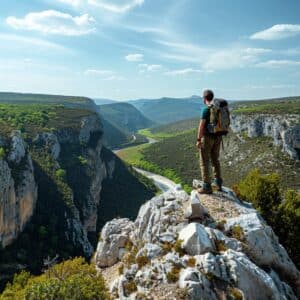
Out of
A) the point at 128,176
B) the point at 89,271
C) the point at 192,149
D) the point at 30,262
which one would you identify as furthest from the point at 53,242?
the point at 192,149

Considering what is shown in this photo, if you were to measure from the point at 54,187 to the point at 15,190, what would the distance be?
14697 mm

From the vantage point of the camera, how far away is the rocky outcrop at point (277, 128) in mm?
112312

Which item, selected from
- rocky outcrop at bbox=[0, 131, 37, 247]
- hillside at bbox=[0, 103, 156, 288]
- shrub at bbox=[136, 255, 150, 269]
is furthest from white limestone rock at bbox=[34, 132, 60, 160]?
shrub at bbox=[136, 255, 150, 269]

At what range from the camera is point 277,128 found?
118000mm

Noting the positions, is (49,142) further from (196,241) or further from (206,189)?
(196,241)

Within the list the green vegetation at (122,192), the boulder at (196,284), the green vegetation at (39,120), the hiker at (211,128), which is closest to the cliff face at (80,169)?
the green vegetation at (39,120)

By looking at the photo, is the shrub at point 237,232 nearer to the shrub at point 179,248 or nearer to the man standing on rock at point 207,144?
the shrub at point 179,248

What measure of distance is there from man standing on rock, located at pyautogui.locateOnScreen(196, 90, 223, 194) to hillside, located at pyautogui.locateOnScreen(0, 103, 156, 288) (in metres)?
41.2

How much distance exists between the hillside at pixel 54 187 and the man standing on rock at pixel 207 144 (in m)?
41.2

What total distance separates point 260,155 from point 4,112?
8135 cm

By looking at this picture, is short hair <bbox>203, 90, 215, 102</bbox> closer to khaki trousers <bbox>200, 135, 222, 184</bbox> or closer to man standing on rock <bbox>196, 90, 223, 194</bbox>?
man standing on rock <bbox>196, 90, 223, 194</bbox>

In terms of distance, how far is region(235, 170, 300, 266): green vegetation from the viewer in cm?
2359

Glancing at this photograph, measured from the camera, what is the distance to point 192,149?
163 m

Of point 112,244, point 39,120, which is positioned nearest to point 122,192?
point 39,120
